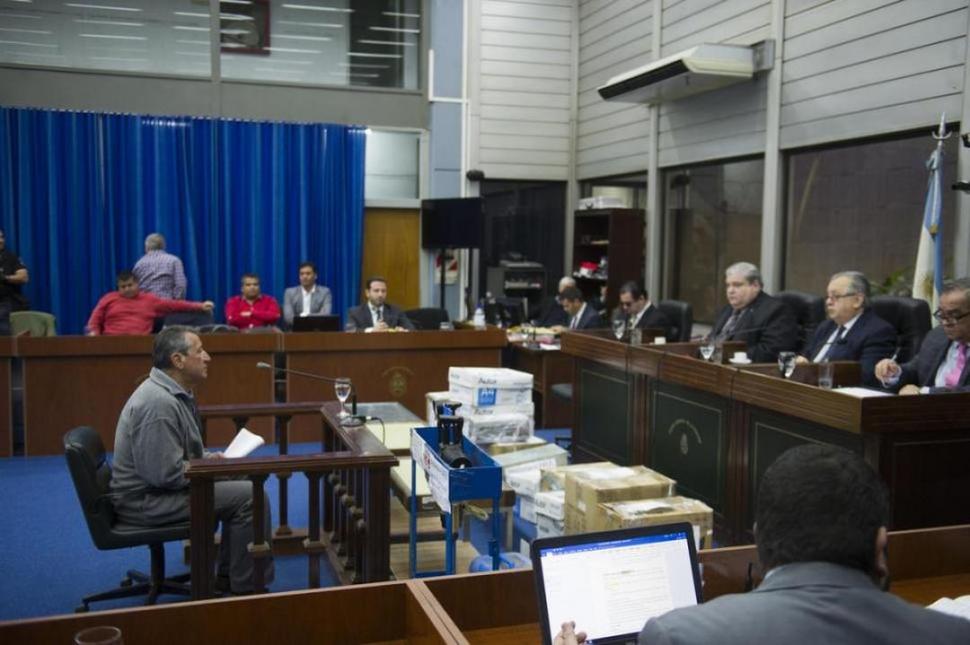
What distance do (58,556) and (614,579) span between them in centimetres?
350

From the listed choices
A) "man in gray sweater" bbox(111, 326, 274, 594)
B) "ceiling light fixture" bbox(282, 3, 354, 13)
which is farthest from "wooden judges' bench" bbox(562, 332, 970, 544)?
"ceiling light fixture" bbox(282, 3, 354, 13)

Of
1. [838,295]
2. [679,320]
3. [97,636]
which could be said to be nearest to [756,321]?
[838,295]

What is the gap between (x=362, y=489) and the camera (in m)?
3.46

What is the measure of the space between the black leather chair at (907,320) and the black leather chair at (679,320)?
1.98 metres

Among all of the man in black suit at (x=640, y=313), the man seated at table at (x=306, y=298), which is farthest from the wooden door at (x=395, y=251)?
the man in black suit at (x=640, y=313)

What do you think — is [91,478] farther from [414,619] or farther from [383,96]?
[383,96]

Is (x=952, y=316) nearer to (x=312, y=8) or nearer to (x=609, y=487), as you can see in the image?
(x=609, y=487)

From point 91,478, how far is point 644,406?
3.02m

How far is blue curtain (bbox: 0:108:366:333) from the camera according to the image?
8.42m

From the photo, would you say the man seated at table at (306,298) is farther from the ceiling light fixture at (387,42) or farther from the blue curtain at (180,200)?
the ceiling light fixture at (387,42)

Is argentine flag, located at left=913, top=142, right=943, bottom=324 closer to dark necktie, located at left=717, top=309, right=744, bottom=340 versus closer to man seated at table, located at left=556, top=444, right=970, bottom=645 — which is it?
dark necktie, located at left=717, top=309, right=744, bottom=340

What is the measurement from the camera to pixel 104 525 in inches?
135

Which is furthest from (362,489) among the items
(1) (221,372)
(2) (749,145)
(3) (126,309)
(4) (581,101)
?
(4) (581,101)

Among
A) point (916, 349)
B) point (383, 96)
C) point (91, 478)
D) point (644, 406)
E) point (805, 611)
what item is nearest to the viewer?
point (805, 611)
